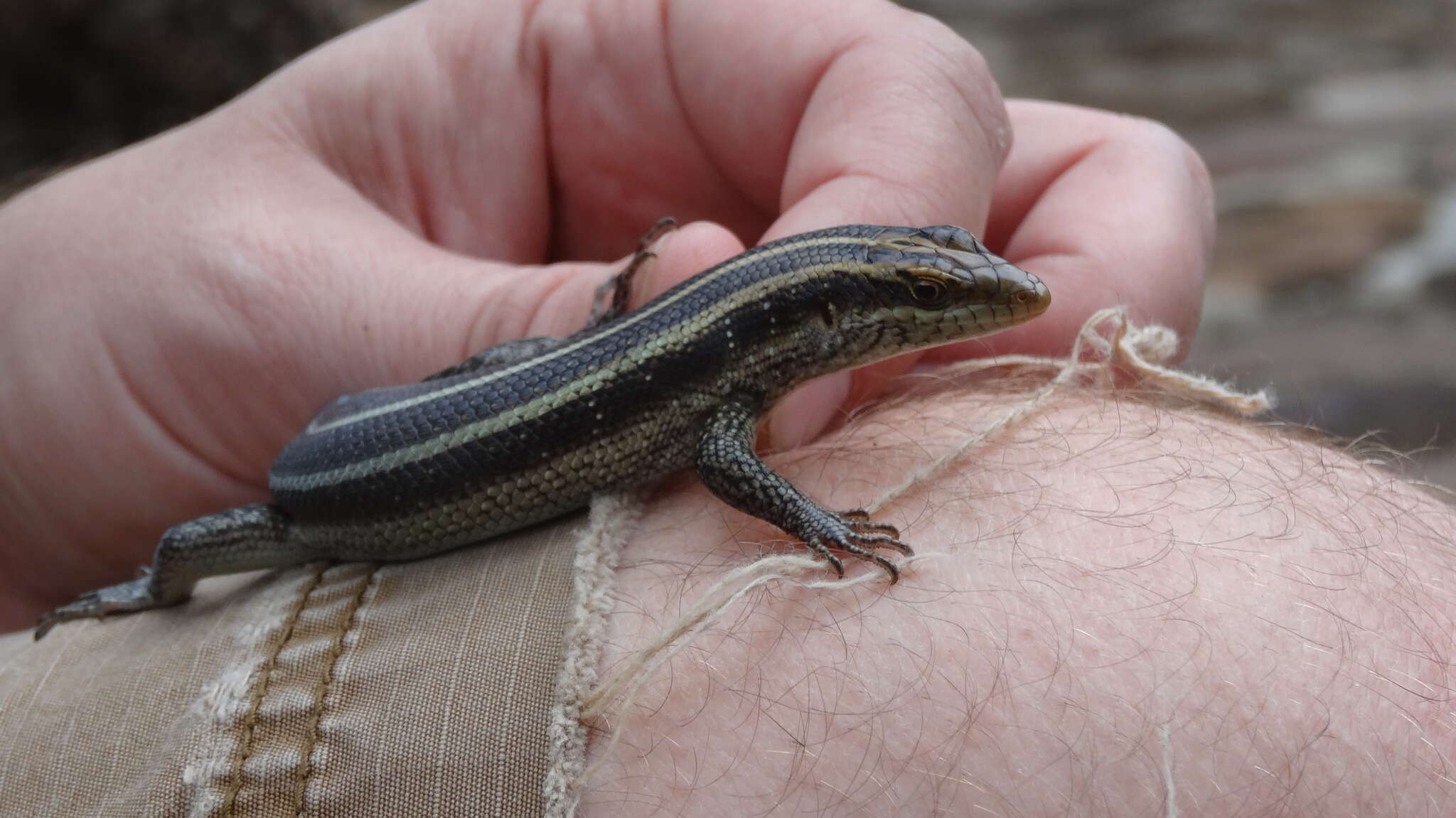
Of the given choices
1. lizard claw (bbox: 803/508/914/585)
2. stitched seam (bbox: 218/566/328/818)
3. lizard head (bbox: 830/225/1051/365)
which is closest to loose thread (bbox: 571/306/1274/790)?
lizard claw (bbox: 803/508/914/585)

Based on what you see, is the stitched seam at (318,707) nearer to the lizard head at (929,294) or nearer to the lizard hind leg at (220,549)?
the lizard hind leg at (220,549)

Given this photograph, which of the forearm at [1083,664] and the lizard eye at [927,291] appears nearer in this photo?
the forearm at [1083,664]

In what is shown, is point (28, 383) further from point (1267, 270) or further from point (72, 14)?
point (1267, 270)

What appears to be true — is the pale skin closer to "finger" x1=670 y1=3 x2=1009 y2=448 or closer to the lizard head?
"finger" x1=670 y1=3 x2=1009 y2=448

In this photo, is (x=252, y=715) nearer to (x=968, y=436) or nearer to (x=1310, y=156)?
(x=968, y=436)

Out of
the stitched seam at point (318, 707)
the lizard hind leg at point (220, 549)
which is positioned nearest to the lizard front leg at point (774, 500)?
the stitched seam at point (318, 707)

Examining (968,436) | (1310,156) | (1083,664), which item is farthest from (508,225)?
(1310,156)
